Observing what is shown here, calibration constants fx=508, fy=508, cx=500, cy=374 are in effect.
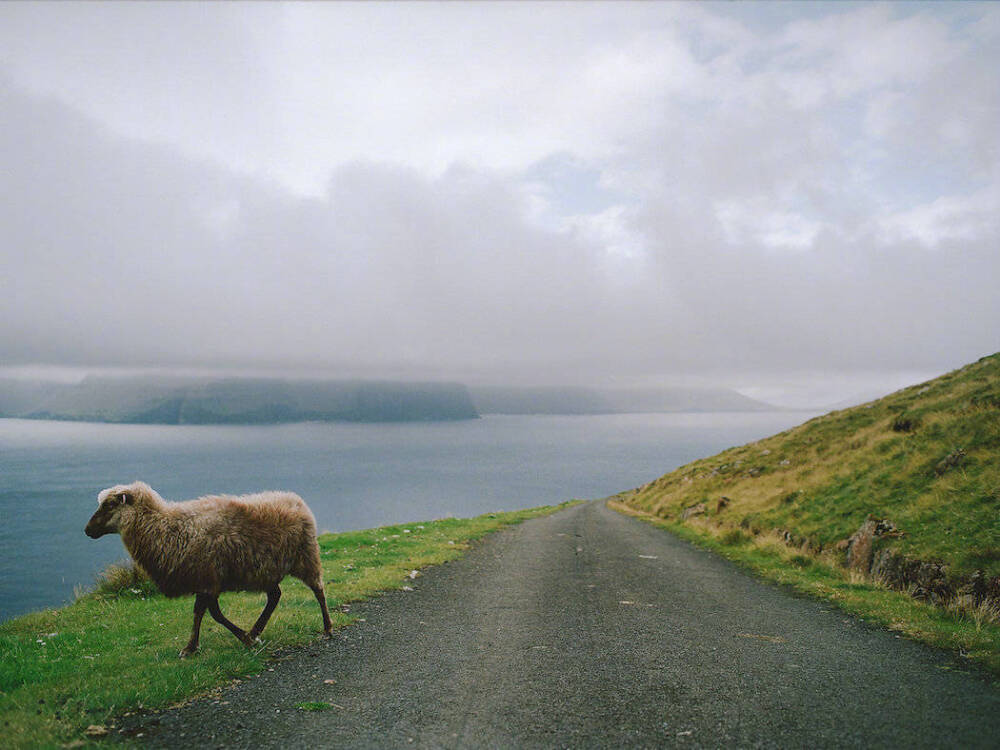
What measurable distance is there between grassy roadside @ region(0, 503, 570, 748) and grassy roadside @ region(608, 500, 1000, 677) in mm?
10454

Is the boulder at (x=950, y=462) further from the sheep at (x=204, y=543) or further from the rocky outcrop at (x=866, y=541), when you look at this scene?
the sheep at (x=204, y=543)

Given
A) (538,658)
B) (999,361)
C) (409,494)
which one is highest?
(999,361)

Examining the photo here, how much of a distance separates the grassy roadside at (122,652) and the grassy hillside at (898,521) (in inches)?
437

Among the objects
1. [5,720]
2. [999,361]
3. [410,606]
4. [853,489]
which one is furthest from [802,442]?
[5,720]

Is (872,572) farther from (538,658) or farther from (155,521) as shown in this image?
(155,521)

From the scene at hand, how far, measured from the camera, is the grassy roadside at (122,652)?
577cm

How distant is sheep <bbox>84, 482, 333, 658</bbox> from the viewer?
7.86m

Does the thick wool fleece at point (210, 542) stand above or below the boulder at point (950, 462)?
below

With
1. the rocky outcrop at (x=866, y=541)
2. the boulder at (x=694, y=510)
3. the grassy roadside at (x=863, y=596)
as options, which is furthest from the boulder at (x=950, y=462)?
the boulder at (x=694, y=510)

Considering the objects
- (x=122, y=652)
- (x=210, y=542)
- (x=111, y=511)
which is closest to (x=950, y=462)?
(x=210, y=542)

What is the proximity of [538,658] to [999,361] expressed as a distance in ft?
128

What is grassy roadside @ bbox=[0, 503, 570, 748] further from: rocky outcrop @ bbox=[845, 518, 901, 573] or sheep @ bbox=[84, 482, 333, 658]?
rocky outcrop @ bbox=[845, 518, 901, 573]

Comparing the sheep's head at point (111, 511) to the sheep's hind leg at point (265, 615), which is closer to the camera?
the sheep's head at point (111, 511)

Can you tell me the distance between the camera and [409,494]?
515ft
